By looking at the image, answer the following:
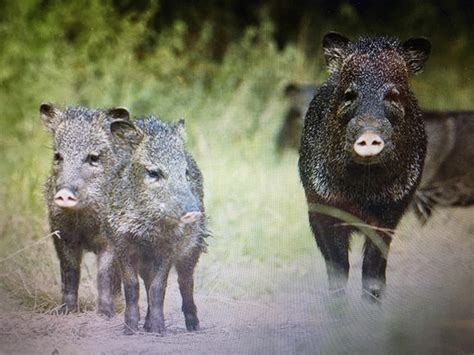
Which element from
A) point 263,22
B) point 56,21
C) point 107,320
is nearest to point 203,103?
point 263,22

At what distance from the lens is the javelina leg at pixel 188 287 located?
166 inches

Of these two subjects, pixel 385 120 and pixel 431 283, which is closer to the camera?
pixel 385 120

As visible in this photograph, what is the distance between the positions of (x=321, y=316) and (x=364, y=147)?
31.1 inches

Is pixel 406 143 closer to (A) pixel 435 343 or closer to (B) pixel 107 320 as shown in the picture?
(A) pixel 435 343

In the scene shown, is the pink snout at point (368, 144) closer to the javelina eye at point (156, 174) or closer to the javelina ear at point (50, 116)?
the javelina eye at point (156, 174)

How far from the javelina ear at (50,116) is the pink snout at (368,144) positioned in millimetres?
1316

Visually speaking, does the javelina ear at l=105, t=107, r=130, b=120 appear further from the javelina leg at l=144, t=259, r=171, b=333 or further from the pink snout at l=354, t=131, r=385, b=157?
the pink snout at l=354, t=131, r=385, b=157

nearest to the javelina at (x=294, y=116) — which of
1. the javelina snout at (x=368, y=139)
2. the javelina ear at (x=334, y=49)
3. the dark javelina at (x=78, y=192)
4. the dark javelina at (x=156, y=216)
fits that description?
the javelina ear at (x=334, y=49)

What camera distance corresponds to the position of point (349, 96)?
13.5ft

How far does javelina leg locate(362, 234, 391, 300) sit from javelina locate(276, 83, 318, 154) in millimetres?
555

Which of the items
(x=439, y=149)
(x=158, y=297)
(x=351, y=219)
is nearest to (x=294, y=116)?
(x=351, y=219)

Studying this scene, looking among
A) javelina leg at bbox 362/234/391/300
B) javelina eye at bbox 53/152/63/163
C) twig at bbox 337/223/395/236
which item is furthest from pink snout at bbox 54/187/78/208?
javelina leg at bbox 362/234/391/300

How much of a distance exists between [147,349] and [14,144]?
3.59ft

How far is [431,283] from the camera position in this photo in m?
4.36
